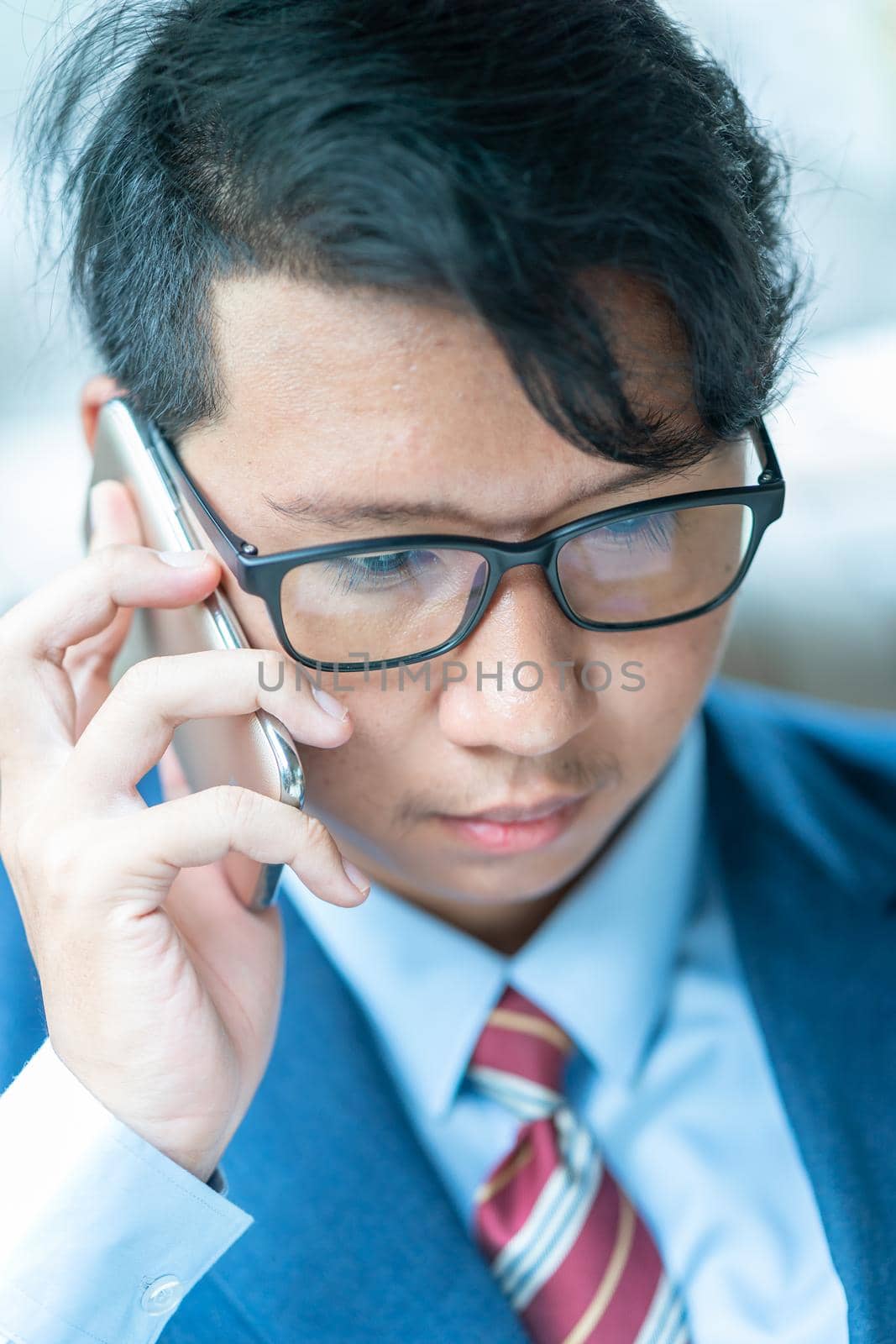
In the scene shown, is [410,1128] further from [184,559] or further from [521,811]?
[184,559]

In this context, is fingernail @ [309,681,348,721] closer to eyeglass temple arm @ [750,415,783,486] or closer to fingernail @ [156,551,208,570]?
fingernail @ [156,551,208,570]

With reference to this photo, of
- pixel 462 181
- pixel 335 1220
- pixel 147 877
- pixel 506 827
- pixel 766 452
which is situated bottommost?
pixel 335 1220

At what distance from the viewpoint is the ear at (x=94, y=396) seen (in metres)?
1.11

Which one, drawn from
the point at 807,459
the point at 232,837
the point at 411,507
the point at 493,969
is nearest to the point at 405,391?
the point at 411,507

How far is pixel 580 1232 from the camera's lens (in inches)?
41.2

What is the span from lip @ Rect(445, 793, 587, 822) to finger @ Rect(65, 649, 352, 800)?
17 cm

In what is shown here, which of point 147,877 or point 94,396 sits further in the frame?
point 94,396

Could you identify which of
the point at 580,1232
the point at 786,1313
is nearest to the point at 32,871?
the point at 580,1232

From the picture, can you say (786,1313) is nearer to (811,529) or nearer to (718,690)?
(718,690)

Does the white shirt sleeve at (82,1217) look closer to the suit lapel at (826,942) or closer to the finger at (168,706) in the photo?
the finger at (168,706)

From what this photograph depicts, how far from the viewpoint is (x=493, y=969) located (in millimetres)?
1154

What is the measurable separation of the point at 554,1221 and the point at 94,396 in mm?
912

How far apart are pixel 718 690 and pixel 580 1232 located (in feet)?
2.36

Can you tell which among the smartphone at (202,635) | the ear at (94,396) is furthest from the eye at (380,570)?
the ear at (94,396)
